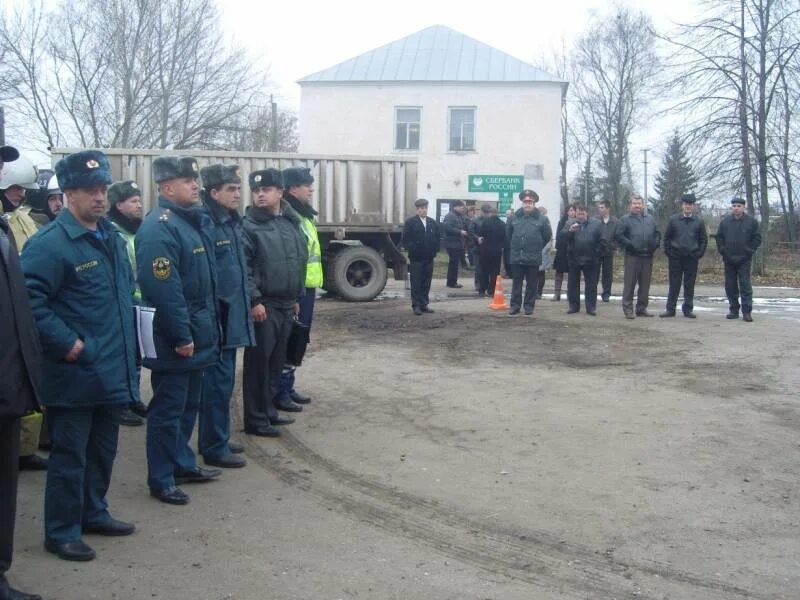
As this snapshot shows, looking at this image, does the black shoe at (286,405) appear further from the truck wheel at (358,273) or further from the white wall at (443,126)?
the white wall at (443,126)

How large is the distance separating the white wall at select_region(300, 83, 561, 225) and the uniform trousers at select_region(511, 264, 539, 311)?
19581 mm

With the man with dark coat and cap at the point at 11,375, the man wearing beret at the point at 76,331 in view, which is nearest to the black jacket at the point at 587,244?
the man wearing beret at the point at 76,331

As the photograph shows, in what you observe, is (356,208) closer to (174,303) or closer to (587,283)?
(587,283)

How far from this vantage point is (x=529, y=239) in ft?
45.8

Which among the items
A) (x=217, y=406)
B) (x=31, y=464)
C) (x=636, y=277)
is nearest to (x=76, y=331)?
(x=217, y=406)

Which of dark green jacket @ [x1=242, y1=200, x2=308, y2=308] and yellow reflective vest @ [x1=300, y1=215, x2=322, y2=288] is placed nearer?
dark green jacket @ [x1=242, y1=200, x2=308, y2=308]

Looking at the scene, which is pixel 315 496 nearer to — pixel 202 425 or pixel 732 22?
pixel 202 425

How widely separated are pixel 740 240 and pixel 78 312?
37.4 feet

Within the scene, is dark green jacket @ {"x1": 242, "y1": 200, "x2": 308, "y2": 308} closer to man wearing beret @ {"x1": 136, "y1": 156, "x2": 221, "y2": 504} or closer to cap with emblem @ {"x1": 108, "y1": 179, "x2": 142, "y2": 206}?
cap with emblem @ {"x1": 108, "y1": 179, "x2": 142, "y2": 206}

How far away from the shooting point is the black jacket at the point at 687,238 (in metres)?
14.0

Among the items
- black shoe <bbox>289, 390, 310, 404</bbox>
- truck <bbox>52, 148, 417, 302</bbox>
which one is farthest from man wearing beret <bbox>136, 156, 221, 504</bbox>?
truck <bbox>52, 148, 417, 302</bbox>

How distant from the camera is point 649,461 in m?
6.34

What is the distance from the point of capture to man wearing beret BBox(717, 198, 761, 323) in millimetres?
13602

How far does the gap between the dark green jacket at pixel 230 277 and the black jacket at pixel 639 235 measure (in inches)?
364
